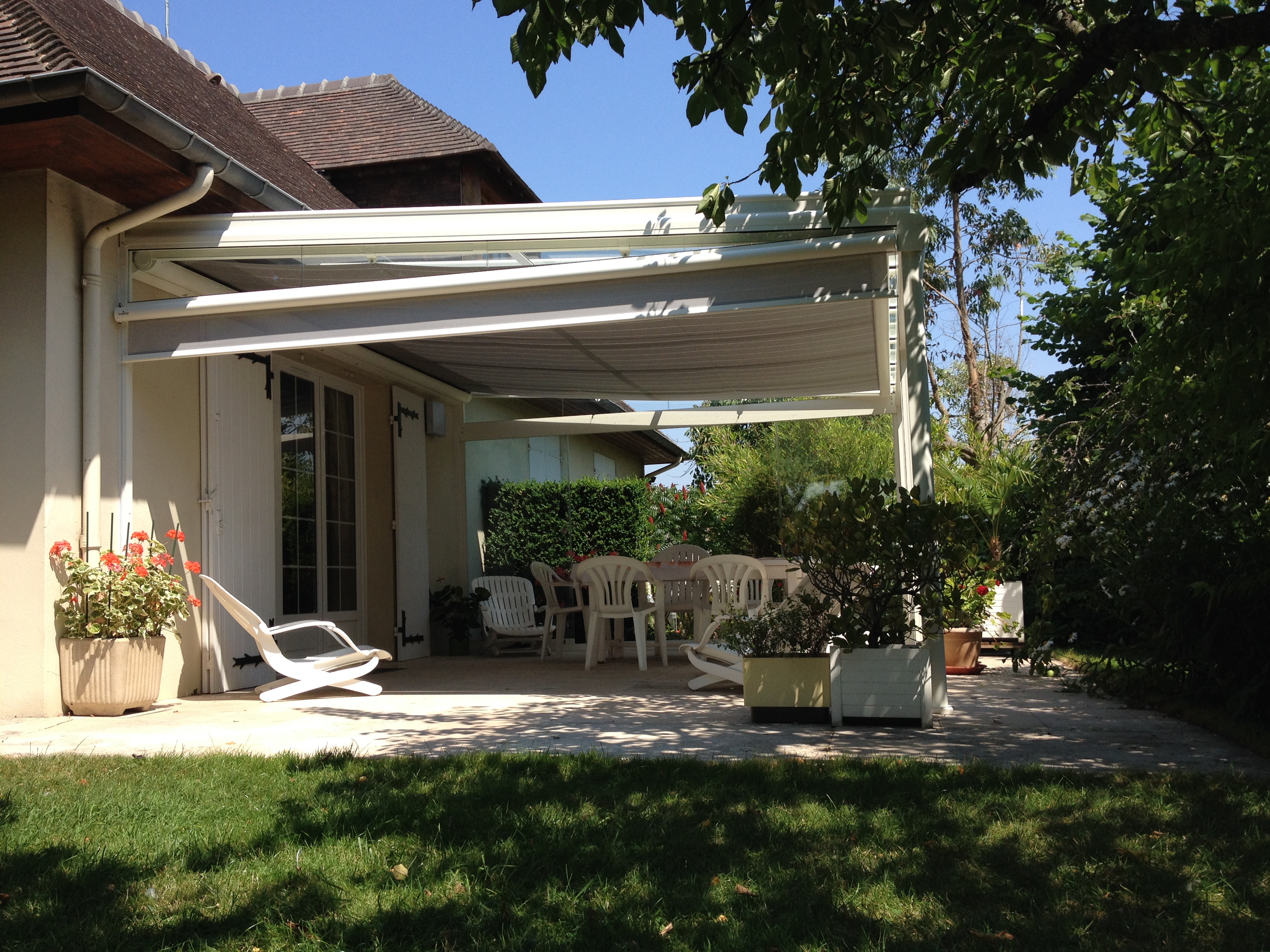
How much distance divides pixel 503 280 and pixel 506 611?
5.32 m

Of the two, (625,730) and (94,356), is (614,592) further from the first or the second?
(94,356)

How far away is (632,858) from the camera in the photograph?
3.03 meters

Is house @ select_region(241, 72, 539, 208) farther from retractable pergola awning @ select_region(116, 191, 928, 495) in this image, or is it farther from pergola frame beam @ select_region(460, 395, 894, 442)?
retractable pergola awning @ select_region(116, 191, 928, 495)

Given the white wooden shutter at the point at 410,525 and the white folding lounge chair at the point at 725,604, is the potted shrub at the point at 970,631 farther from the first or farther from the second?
the white wooden shutter at the point at 410,525

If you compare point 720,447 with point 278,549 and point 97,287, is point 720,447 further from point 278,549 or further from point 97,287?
point 97,287

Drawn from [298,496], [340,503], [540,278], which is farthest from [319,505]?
[540,278]

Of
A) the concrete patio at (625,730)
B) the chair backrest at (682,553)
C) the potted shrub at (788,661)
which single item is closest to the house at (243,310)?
the concrete patio at (625,730)

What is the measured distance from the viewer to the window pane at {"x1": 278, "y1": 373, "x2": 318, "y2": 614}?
856cm

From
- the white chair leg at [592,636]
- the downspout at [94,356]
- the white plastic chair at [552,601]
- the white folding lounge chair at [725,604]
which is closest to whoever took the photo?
the downspout at [94,356]

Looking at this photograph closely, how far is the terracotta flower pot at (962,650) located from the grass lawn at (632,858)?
417cm

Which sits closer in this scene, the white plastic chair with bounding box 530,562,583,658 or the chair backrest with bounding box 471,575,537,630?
the white plastic chair with bounding box 530,562,583,658

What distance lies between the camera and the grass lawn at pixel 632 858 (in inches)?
97.6

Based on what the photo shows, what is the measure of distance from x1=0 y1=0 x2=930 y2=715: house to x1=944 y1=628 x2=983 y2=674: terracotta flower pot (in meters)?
1.86

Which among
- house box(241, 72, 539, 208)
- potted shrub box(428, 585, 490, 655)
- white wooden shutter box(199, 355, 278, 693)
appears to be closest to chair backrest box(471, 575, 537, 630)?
potted shrub box(428, 585, 490, 655)
